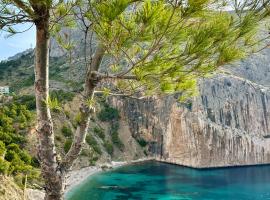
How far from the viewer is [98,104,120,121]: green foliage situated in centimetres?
5191

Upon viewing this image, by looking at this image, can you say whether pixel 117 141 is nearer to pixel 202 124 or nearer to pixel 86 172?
pixel 202 124

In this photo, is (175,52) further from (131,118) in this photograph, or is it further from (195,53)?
(131,118)

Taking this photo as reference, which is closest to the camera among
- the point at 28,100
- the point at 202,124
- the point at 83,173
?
the point at 83,173

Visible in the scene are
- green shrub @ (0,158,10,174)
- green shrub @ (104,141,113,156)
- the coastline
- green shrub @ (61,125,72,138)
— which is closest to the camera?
green shrub @ (0,158,10,174)

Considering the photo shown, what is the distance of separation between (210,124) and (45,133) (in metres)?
48.5

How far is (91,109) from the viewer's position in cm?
443

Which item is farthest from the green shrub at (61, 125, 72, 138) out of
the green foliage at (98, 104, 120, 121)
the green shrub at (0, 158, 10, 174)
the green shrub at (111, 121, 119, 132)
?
the green shrub at (0, 158, 10, 174)

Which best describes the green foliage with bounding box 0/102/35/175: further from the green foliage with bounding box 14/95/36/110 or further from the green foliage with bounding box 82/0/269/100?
the green foliage with bounding box 82/0/269/100

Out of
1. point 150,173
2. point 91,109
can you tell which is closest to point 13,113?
point 150,173

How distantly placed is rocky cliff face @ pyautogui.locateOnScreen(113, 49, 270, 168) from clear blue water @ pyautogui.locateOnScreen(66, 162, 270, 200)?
3503mm

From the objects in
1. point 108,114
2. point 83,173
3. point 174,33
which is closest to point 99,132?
point 108,114

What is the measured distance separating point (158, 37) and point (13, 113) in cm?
3523

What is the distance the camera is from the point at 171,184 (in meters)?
37.2

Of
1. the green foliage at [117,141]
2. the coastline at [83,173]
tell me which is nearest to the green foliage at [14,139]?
the coastline at [83,173]
